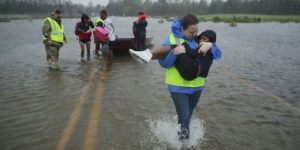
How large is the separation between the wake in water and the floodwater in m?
0.02

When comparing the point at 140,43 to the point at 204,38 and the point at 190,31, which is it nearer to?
the point at 204,38

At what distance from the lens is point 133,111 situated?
6.45 metres

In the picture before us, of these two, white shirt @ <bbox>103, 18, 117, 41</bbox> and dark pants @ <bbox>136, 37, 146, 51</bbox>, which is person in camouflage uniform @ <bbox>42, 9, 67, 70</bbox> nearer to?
white shirt @ <bbox>103, 18, 117, 41</bbox>

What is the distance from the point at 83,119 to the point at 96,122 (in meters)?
0.31

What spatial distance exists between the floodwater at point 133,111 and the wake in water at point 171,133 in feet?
0.05

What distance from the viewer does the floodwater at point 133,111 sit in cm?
505

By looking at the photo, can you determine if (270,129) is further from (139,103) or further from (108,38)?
(108,38)

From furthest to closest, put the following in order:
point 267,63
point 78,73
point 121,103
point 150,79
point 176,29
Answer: point 267,63 < point 78,73 < point 150,79 < point 121,103 < point 176,29

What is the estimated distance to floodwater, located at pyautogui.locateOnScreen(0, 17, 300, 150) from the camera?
5051 millimetres

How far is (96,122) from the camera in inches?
227

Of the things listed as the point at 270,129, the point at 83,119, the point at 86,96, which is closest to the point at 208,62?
the point at 270,129

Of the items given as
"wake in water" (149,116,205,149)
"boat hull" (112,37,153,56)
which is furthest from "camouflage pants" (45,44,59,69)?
"wake in water" (149,116,205,149)

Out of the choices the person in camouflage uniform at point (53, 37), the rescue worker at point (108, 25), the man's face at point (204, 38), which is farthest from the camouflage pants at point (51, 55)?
the man's face at point (204, 38)

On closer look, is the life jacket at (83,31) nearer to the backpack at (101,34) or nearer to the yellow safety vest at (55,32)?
the backpack at (101,34)
